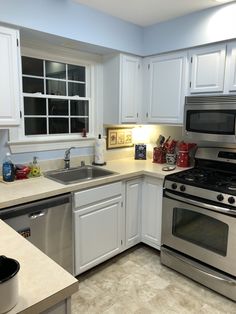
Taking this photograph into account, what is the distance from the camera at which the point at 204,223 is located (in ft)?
7.23

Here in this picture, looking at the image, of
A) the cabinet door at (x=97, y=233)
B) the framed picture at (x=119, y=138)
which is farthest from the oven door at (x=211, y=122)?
the cabinet door at (x=97, y=233)

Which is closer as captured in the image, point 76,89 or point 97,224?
point 97,224

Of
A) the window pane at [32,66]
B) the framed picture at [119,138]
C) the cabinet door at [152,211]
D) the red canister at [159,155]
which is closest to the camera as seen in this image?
the window pane at [32,66]

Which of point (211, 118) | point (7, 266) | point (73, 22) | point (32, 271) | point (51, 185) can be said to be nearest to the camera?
point (7, 266)

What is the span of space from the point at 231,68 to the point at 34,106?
6.22 ft

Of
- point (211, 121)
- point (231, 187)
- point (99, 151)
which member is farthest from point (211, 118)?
point (99, 151)

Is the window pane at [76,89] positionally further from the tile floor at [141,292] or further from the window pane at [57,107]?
the tile floor at [141,292]

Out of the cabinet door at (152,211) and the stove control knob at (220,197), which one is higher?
the stove control knob at (220,197)

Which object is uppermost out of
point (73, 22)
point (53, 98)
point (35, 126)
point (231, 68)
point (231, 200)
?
point (73, 22)

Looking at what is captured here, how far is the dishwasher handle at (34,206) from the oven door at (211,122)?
1384 mm

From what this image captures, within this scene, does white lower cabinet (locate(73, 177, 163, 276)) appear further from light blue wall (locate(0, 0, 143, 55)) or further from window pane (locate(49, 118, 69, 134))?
light blue wall (locate(0, 0, 143, 55))

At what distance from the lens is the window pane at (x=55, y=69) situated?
8.48ft

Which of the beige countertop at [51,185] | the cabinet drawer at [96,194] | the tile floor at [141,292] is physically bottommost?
the tile floor at [141,292]

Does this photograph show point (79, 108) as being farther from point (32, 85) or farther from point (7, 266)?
point (7, 266)
